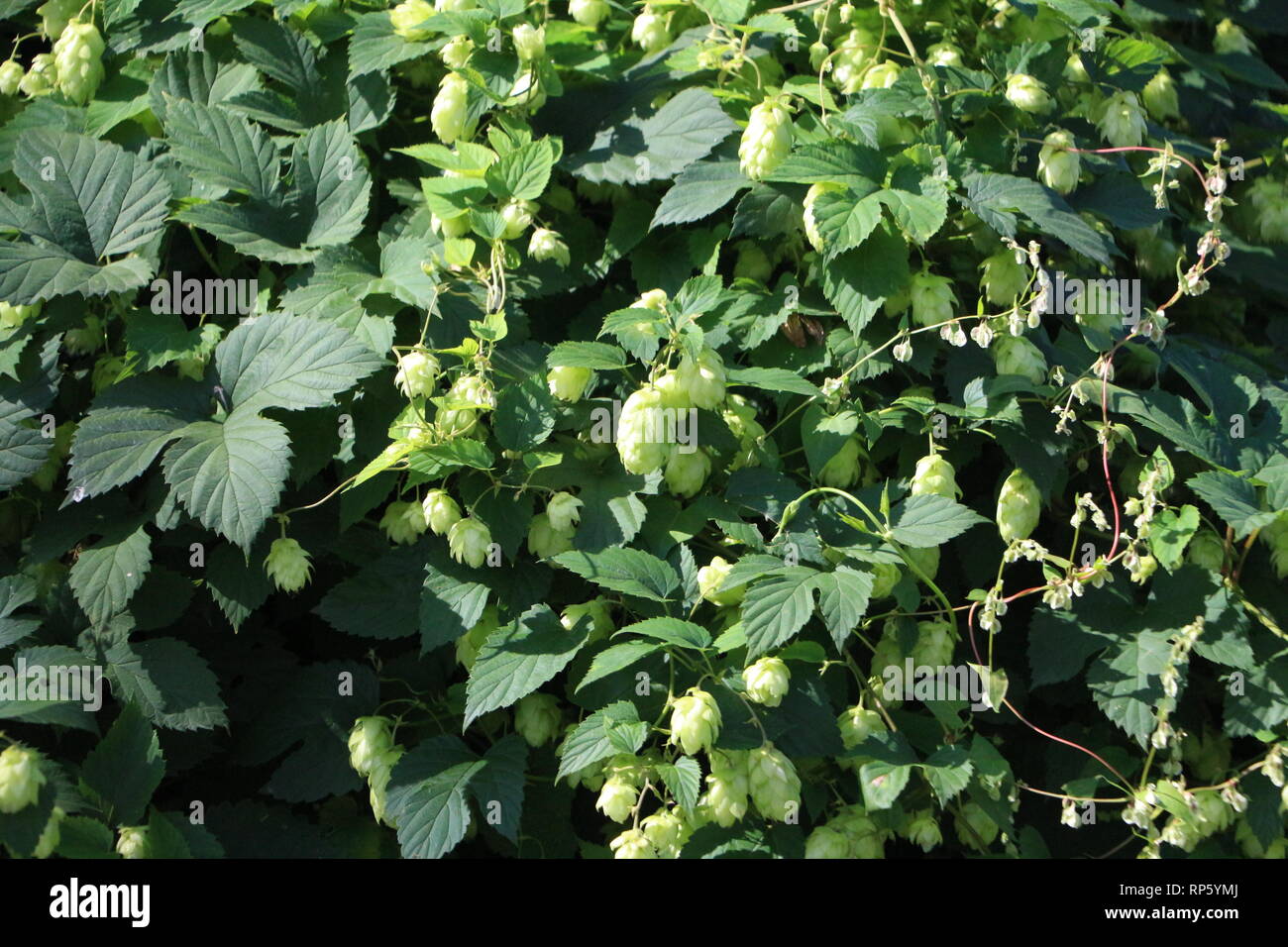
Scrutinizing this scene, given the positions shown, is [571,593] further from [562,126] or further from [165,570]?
[562,126]

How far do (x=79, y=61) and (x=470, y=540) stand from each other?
5.03 feet

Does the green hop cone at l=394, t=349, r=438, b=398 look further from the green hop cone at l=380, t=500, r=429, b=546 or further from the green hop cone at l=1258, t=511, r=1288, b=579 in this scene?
the green hop cone at l=1258, t=511, r=1288, b=579

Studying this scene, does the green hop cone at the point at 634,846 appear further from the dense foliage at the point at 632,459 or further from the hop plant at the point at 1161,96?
the hop plant at the point at 1161,96

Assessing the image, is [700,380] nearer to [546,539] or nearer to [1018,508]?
[546,539]

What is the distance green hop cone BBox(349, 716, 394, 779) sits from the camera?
87.1 inches

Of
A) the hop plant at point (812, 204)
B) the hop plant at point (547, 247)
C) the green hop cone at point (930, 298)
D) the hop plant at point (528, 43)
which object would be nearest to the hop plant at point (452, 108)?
the hop plant at point (528, 43)

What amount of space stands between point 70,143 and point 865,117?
1.63 metres

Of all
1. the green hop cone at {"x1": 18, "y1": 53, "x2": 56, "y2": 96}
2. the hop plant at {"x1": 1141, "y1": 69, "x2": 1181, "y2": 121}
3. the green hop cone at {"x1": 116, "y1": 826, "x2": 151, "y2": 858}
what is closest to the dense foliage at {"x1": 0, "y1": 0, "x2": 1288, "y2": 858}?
the green hop cone at {"x1": 116, "y1": 826, "x2": 151, "y2": 858}

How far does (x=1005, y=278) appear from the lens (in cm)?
241

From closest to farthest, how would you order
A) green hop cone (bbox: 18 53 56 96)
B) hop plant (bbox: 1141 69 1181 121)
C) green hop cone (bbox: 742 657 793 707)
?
green hop cone (bbox: 742 657 793 707)
green hop cone (bbox: 18 53 56 96)
hop plant (bbox: 1141 69 1181 121)

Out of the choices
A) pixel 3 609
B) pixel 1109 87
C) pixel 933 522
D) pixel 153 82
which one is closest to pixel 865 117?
pixel 1109 87

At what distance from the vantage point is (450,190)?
8.08 feet

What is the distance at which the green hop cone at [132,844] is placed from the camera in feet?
6.51

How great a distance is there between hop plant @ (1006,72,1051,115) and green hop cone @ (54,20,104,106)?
6.63 feet
